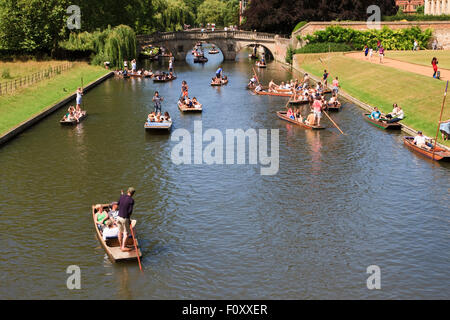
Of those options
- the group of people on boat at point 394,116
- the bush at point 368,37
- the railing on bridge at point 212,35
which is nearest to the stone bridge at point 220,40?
the railing on bridge at point 212,35

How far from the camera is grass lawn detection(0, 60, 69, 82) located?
64.1 metres

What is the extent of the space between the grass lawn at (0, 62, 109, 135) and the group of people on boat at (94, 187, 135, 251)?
1883cm

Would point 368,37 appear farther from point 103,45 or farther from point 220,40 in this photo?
point 103,45

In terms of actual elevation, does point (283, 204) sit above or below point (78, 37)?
below

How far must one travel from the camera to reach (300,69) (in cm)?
8425

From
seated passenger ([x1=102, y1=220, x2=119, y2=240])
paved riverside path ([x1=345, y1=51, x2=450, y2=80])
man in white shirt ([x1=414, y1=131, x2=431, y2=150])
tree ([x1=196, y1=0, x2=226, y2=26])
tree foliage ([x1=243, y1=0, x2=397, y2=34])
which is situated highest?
tree ([x1=196, y1=0, x2=226, y2=26])

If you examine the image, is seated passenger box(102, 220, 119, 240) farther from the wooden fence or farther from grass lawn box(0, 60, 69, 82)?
grass lawn box(0, 60, 69, 82)

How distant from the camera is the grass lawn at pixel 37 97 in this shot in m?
44.1

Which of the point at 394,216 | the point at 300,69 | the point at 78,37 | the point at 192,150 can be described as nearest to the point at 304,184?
the point at 394,216

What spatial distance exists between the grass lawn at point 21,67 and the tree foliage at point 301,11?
42478mm

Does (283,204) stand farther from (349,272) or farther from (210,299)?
(210,299)

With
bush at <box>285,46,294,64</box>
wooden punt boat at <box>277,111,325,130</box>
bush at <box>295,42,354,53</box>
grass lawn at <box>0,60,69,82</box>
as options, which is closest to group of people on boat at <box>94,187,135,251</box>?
wooden punt boat at <box>277,111,325,130</box>

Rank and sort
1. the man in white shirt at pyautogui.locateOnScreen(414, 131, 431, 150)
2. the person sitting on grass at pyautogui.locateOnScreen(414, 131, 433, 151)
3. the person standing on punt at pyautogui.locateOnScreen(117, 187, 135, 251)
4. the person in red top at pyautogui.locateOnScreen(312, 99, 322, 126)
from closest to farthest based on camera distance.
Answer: the person standing on punt at pyautogui.locateOnScreen(117, 187, 135, 251) → the person sitting on grass at pyautogui.locateOnScreen(414, 131, 433, 151) → the man in white shirt at pyautogui.locateOnScreen(414, 131, 431, 150) → the person in red top at pyautogui.locateOnScreen(312, 99, 322, 126)

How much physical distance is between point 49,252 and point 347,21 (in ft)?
263
